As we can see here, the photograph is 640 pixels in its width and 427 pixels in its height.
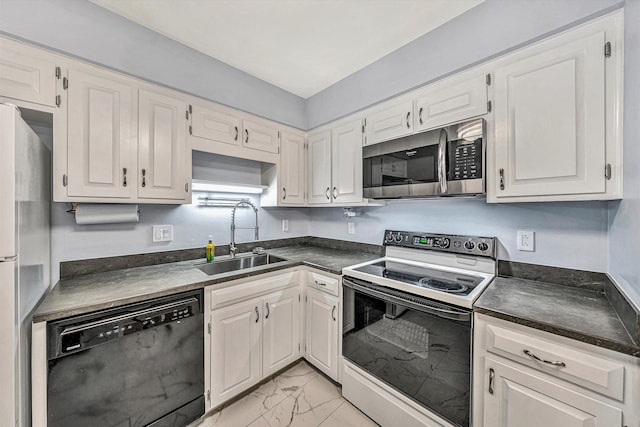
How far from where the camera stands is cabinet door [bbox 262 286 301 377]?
1812mm

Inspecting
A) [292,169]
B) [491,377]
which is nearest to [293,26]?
[292,169]

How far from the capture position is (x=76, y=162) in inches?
54.9

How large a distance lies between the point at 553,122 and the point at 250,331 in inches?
85.9

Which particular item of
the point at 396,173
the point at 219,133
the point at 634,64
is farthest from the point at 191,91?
the point at 634,64

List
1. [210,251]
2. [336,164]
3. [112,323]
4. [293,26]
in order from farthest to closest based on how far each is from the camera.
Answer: [336,164] → [210,251] → [293,26] → [112,323]

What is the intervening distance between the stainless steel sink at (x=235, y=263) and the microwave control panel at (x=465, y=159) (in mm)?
1551

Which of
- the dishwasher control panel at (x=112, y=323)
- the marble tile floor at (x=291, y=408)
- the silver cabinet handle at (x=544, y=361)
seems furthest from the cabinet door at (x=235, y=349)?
the silver cabinet handle at (x=544, y=361)

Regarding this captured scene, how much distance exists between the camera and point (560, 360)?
921mm

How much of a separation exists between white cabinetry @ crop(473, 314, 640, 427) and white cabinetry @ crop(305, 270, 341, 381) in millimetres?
910

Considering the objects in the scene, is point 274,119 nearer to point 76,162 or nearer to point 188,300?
point 76,162

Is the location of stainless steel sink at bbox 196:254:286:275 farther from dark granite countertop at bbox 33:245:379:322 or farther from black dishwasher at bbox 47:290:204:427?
black dishwasher at bbox 47:290:204:427

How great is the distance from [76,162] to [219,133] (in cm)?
91

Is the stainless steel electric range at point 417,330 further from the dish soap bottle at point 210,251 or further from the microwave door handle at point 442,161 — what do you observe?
the dish soap bottle at point 210,251

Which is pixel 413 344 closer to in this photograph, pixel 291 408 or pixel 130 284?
pixel 291 408
